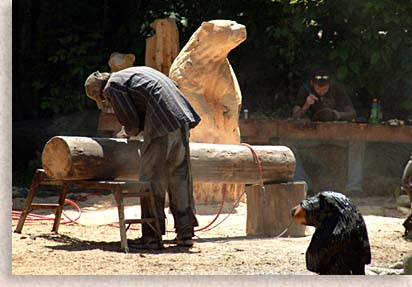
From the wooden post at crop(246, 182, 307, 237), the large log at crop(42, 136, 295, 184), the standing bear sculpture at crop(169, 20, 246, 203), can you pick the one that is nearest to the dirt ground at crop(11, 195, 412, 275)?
the wooden post at crop(246, 182, 307, 237)

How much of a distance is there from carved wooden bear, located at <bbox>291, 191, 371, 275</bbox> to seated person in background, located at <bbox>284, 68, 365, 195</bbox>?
18.4ft

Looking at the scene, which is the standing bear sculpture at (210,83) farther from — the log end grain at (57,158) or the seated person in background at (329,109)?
the log end grain at (57,158)

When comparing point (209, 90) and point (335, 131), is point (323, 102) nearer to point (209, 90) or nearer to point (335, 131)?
point (335, 131)

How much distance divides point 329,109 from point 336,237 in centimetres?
590

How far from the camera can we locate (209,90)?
31.6ft

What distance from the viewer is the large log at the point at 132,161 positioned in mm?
6773

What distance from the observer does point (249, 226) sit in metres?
7.93

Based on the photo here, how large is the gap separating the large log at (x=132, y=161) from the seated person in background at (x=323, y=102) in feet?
8.70

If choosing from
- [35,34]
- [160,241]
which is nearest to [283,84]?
[35,34]

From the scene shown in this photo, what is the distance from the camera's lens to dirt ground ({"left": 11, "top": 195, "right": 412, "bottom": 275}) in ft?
19.9

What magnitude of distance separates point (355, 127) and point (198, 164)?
132 inches

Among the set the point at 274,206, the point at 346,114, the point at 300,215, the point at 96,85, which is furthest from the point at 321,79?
the point at 300,215

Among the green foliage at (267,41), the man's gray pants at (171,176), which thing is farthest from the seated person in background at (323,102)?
the man's gray pants at (171,176)

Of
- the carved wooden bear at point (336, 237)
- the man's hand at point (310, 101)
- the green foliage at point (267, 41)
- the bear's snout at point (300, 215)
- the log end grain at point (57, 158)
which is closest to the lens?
the carved wooden bear at point (336, 237)
